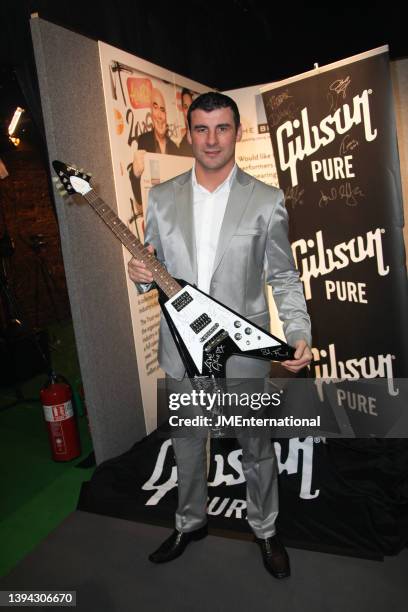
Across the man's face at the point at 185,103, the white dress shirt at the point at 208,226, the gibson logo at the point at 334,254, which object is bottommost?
the gibson logo at the point at 334,254

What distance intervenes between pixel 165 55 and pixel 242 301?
275 centimetres

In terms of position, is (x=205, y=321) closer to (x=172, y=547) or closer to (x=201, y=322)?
(x=201, y=322)

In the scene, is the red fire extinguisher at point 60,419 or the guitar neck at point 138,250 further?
the red fire extinguisher at point 60,419

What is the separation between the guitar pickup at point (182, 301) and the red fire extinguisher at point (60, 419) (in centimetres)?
136

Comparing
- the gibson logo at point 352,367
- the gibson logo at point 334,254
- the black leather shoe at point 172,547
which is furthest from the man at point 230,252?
the gibson logo at point 352,367

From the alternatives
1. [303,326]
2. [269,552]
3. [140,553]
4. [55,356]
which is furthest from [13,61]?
[55,356]

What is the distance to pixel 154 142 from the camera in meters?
3.07

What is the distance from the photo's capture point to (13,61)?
2.30 m

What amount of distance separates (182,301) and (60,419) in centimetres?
147

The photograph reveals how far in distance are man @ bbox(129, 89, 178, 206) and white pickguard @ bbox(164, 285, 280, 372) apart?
1.35m

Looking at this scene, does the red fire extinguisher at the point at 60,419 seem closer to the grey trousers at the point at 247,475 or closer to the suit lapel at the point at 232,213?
the grey trousers at the point at 247,475

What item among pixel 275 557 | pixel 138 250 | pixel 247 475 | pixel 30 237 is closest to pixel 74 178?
pixel 138 250

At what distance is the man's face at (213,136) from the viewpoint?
165 cm

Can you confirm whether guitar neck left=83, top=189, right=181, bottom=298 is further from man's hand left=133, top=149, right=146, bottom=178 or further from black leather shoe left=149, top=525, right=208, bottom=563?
man's hand left=133, top=149, right=146, bottom=178
